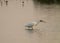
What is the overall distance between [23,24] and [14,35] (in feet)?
0.35

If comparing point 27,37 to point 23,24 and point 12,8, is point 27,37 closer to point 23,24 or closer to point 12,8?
point 23,24

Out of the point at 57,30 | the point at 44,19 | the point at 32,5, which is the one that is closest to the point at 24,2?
the point at 32,5

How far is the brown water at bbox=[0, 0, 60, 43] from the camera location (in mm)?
952

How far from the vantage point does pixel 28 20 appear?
98 centimetres

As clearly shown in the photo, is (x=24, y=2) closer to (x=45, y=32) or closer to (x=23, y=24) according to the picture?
(x=23, y=24)

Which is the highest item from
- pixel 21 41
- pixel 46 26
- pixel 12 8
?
pixel 12 8

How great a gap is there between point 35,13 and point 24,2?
0.11 meters

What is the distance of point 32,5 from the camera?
3.19ft

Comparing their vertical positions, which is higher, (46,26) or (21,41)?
(46,26)

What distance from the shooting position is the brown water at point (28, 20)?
952mm

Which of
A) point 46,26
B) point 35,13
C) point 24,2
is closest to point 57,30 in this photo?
point 46,26

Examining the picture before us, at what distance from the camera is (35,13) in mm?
973

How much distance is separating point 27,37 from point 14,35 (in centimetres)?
10

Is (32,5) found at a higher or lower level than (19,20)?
higher
